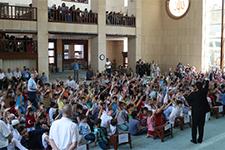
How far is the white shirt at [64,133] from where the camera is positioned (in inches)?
188

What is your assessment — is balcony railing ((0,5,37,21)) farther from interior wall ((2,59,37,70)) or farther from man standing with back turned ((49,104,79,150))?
man standing with back turned ((49,104,79,150))

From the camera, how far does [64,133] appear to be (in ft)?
15.7

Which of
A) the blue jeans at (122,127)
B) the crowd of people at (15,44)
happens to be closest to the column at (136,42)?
the crowd of people at (15,44)

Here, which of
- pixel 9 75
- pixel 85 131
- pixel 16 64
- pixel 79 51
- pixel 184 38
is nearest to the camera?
pixel 85 131

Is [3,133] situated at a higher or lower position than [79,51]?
lower

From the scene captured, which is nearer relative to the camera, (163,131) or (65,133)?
(65,133)

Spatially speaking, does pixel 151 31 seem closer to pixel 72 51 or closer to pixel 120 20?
pixel 120 20

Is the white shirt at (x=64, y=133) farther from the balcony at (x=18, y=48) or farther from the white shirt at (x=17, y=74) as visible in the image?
the balcony at (x=18, y=48)

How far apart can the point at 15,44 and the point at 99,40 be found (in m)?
6.20

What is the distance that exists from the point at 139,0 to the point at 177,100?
52.9ft

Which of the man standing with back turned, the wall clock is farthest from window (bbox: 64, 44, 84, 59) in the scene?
the man standing with back turned

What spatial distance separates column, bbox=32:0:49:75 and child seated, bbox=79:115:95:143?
1090cm

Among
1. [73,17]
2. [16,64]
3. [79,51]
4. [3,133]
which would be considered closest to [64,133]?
[3,133]

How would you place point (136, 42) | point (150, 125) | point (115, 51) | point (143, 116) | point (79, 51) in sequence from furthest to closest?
1. point (115, 51)
2. point (79, 51)
3. point (136, 42)
4. point (143, 116)
5. point (150, 125)
